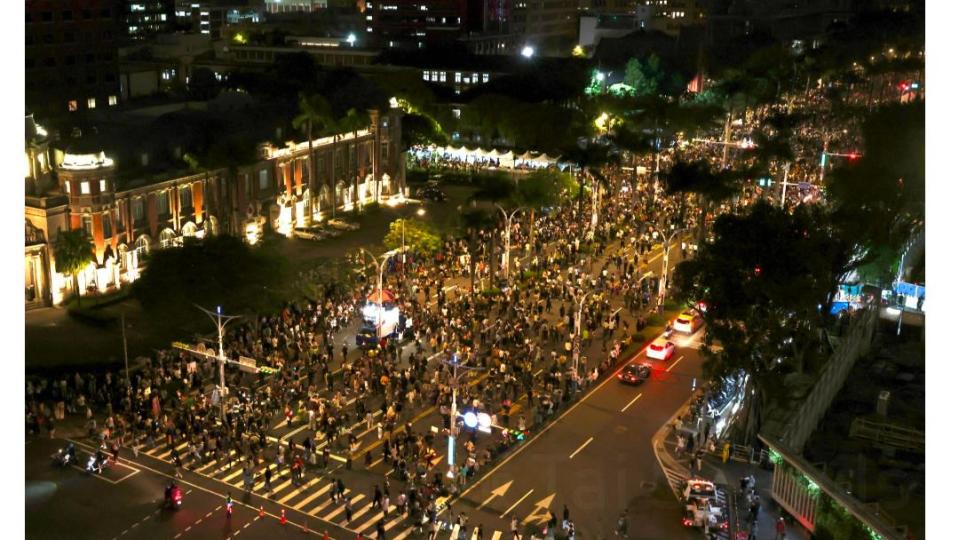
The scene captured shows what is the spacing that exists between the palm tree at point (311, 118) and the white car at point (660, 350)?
1420 inches

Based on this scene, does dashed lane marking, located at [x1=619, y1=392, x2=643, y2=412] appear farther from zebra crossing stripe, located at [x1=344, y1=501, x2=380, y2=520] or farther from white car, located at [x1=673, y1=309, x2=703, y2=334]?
zebra crossing stripe, located at [x1=344, y1=501, x2=380, y2=520]

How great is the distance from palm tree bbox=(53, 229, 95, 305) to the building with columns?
34.8 inches

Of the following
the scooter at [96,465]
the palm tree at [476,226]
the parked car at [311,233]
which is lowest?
the scooter at [96,465]

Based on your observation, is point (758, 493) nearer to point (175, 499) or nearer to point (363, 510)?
point (363, 510)

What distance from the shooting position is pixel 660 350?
49.5 m

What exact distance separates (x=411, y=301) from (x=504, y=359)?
375 inches

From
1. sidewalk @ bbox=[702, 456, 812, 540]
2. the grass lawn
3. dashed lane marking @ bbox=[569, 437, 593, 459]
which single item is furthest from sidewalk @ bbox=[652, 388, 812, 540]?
the grass lawn

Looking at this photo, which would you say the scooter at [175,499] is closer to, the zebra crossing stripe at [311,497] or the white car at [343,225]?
the zebra crossing stripe at [311,497]

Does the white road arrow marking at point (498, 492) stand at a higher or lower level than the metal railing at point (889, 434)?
lower

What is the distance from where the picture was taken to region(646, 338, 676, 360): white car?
163 ft

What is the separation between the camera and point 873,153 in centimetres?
6450

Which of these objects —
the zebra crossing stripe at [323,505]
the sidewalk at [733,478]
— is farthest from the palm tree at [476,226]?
the zebra crossing stripe at [323,505]

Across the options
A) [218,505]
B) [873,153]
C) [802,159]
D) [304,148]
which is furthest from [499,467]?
[802,159]

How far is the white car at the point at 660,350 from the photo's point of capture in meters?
49.5
